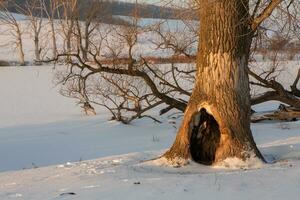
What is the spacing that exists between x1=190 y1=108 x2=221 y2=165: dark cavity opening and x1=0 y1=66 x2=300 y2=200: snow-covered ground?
596 millimetres

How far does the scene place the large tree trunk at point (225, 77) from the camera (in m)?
8.48

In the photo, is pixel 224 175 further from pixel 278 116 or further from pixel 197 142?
pixel 278 116

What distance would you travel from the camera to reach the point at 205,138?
30.4ft

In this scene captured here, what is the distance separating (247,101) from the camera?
873 centimetres

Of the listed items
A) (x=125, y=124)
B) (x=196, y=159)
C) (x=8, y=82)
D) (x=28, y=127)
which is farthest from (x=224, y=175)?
(x=8, y=82)

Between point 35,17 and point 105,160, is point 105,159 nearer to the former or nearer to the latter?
point 105,160

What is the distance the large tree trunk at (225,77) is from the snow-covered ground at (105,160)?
51 centimetres

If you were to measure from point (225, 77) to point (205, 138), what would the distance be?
1.30 meters

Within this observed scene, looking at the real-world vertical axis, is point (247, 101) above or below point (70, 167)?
above

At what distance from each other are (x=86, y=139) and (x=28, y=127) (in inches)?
171

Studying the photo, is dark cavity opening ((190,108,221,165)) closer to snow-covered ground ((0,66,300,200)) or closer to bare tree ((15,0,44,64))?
snow-covered ground ((0,66,300,200))

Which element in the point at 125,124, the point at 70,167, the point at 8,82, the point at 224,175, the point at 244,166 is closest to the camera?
the point at 224,175

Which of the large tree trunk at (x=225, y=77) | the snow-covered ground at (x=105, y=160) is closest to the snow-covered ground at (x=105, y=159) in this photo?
the snow-covered ground at (x=105, y=160)

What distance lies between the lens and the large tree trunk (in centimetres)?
848
